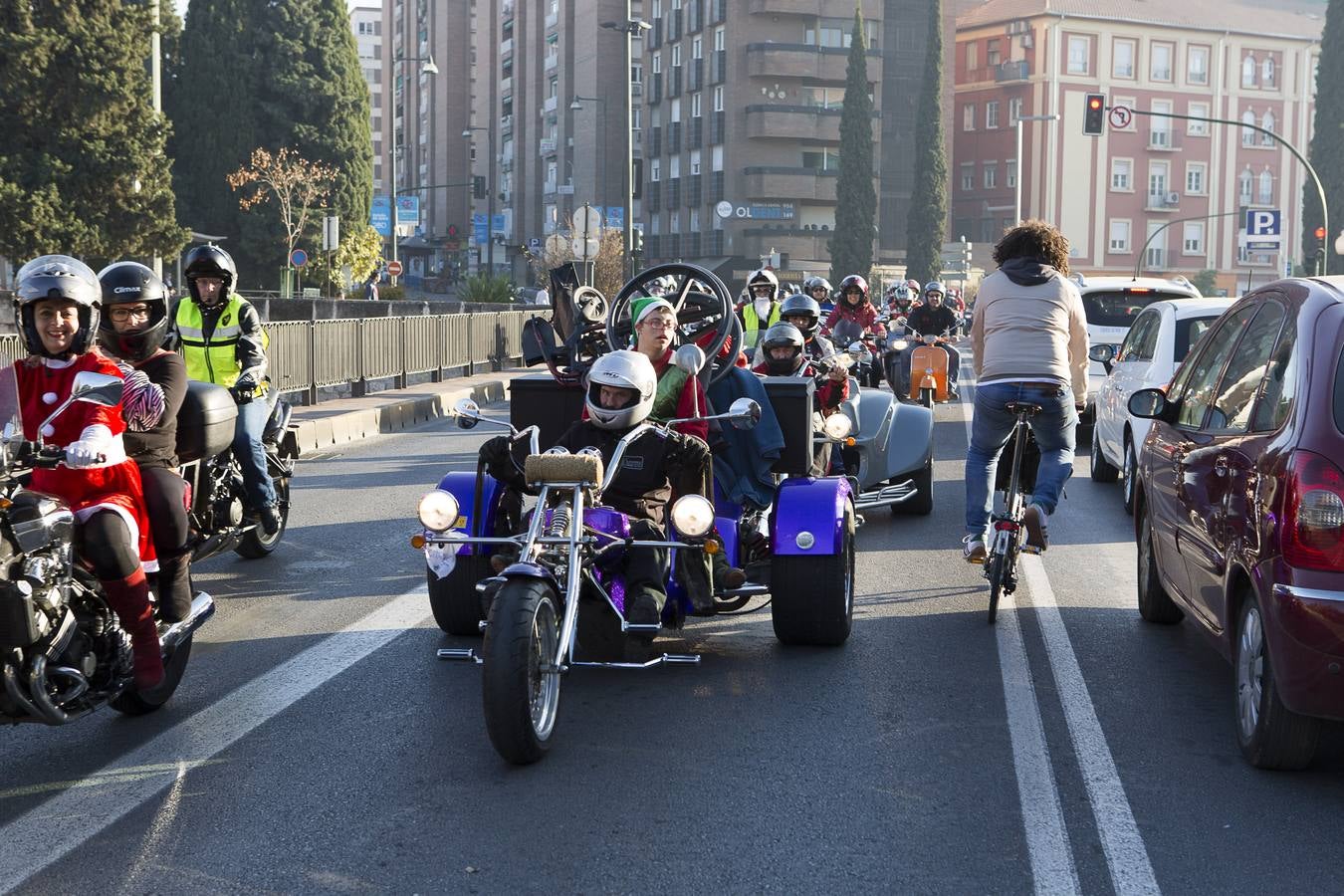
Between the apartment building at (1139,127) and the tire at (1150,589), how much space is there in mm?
84522

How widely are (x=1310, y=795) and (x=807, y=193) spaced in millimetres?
80880

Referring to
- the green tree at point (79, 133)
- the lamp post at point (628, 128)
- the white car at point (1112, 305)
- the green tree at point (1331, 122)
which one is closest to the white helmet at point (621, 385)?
the white car at point (1112, 305)

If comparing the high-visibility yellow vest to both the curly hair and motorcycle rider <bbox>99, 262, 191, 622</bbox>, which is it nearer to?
motorcycle rider <bbox>99, 262, 191, 622</bbox>

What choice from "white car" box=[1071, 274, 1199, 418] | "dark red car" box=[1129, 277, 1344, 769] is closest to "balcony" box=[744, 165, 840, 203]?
"white car" box=[1071, 274, 1199, 418]

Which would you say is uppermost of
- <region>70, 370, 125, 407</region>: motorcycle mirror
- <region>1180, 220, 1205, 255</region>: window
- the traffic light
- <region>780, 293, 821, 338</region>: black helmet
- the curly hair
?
the traffic light

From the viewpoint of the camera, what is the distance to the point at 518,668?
5.18 m

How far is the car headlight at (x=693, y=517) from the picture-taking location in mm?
6055

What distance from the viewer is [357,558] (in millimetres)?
9875

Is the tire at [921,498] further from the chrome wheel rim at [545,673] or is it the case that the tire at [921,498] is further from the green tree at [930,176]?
the green tree at [930,176]

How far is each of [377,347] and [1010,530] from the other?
16826 millimetres

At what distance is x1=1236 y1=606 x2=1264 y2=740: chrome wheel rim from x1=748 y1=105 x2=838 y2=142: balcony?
79.7 metres

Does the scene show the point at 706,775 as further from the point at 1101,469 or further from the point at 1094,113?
the point at 1094,113

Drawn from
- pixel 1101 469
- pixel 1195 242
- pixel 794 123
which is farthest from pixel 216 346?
pixel 1195 242

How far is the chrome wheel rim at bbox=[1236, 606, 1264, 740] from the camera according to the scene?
5.46 meters
